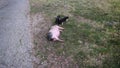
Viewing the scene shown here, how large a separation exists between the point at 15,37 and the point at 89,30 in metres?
2.14

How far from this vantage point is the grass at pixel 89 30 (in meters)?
4.62

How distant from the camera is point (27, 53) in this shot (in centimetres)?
499

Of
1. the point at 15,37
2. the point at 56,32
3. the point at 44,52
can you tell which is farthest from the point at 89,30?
the point at 15,37

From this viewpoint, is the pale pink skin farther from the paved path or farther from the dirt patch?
the paved path

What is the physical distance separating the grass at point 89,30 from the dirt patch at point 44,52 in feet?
0.46

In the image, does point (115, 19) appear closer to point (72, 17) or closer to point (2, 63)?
point (72, 17)

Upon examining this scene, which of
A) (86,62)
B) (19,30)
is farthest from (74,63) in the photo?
(19,30)

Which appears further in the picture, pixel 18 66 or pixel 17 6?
pixel 17 6

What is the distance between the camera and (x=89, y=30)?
582cm

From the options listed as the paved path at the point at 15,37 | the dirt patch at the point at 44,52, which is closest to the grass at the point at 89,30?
the dirt patch at the point at 44,52

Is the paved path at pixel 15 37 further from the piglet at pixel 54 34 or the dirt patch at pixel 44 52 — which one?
the piglet at pixel 54 34

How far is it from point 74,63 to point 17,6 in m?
4.79

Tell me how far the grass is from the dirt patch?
0.14 meters

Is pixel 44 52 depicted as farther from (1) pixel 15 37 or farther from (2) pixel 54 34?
(1) pixel 15 37
